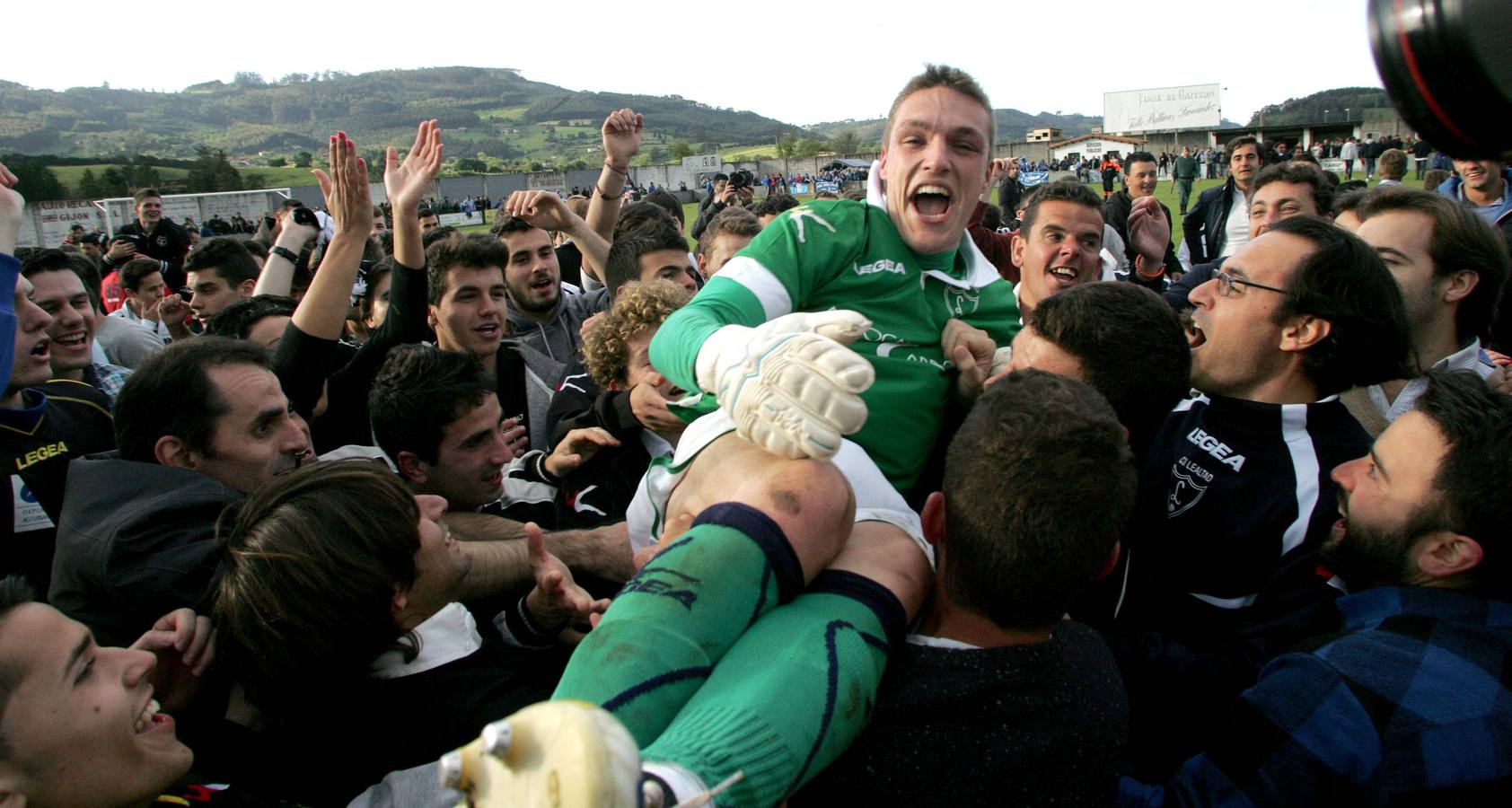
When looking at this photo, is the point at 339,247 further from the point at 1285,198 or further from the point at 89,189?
the point at 89,189

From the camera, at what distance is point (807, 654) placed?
1.56 metres

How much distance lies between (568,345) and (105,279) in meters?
8.79

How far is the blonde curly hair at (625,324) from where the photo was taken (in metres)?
3.43

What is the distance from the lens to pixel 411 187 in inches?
166

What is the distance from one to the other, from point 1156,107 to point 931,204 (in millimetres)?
100673

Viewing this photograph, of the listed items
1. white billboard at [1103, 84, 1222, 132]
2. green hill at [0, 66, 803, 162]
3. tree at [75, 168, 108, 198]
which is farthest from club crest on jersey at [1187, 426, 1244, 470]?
green hill at [0, 66, 803, 162]

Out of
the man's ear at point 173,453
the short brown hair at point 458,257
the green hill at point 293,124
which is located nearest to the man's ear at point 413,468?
the man's ear at point 173,453

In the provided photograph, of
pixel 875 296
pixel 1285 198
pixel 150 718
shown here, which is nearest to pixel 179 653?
pixel 150 718

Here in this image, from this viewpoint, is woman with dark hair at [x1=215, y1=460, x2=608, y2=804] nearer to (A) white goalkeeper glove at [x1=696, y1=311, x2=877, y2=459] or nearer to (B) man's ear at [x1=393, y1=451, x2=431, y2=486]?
(A) white goalkeeper glove at [x1=696, y1=311, x2=877, y2=459]

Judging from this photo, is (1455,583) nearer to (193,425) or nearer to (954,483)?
(954,483)

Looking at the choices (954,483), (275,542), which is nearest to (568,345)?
(275,542)

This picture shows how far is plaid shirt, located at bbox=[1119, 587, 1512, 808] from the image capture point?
5.32 feet

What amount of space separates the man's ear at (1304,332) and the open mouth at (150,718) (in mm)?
3189

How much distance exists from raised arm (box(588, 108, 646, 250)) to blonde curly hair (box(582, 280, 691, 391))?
2.55 m
